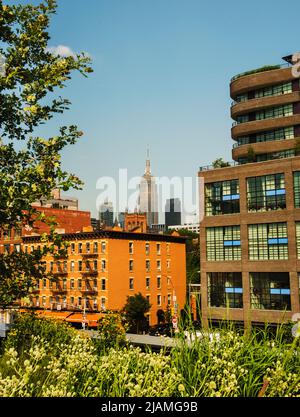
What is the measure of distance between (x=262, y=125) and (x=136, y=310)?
30.8 m

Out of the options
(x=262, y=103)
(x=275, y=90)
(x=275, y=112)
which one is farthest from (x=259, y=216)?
(x=275, y=90)

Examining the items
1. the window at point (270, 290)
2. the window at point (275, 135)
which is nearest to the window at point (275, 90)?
the window at point (275, 135)

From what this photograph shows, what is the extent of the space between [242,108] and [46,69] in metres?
51.1

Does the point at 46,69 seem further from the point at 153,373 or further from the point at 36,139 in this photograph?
the point at 153,373

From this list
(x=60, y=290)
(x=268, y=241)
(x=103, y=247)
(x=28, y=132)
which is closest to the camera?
(x=28, y=132)

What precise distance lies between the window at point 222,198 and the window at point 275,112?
11.8m

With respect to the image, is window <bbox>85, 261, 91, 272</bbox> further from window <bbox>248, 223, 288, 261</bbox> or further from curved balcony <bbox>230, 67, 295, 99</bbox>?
curved balcony <bbox>230, 67, 295, 99</bbox>

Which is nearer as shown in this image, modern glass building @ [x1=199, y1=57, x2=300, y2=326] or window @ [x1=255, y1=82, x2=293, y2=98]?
modern glass building @ [x1=199, y1=57, x2=300, y2=326]

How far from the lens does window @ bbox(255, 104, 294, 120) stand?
179 feet

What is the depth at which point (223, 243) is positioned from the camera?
165ft

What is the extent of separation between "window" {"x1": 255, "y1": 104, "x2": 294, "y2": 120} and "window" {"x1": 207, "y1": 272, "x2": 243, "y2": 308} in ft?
67.2

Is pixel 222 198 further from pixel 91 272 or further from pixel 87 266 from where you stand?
pixel 87 266

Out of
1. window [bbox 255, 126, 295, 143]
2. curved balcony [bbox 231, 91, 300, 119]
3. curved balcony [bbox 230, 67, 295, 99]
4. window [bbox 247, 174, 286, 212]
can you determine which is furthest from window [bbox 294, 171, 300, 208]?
curved balcony [bbox 230, 67, 295, 99]

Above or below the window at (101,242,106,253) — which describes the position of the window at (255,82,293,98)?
above
